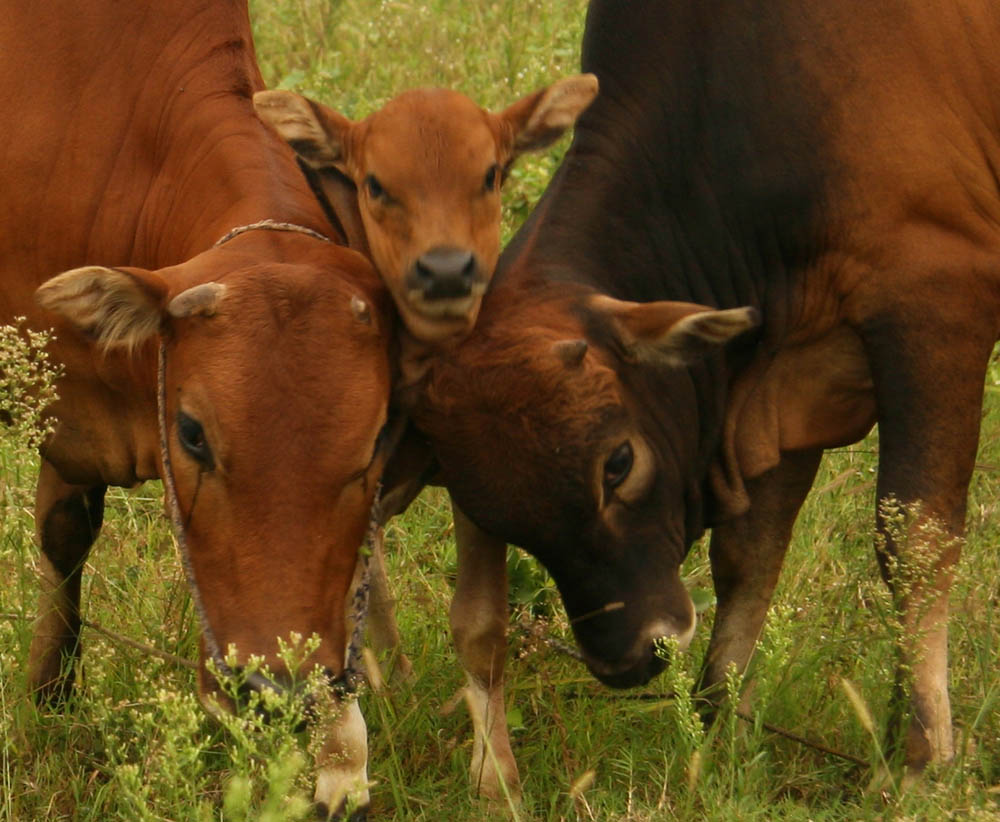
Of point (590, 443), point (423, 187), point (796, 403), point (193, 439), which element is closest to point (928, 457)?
point (796, 403)

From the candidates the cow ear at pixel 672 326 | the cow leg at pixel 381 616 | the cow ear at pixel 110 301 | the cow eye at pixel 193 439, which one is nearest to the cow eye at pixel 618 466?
the cow ear at pixel 672 326

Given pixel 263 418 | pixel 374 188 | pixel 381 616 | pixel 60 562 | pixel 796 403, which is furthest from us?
pixel 381 616

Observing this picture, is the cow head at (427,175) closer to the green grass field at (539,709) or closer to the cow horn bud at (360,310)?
the cow horn bud at (360,310)

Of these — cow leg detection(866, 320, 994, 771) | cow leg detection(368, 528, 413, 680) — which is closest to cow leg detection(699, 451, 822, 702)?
cow leg detection(866, 320, 994, 771)

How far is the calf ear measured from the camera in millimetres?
4285

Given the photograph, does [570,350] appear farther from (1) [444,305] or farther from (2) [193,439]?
(2) [193,439]

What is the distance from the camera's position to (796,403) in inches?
195

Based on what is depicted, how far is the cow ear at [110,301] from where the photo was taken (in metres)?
4.00

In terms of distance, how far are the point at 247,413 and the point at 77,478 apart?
1.23 meters

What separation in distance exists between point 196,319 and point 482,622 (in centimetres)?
127

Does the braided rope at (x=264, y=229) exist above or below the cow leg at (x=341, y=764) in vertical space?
above

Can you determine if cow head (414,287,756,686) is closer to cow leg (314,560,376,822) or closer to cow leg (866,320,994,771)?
cow leg (314,560,376,822)

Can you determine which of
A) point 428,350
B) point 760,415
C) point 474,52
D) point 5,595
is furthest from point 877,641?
point 474,52

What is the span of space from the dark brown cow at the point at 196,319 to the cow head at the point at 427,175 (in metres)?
0.10
